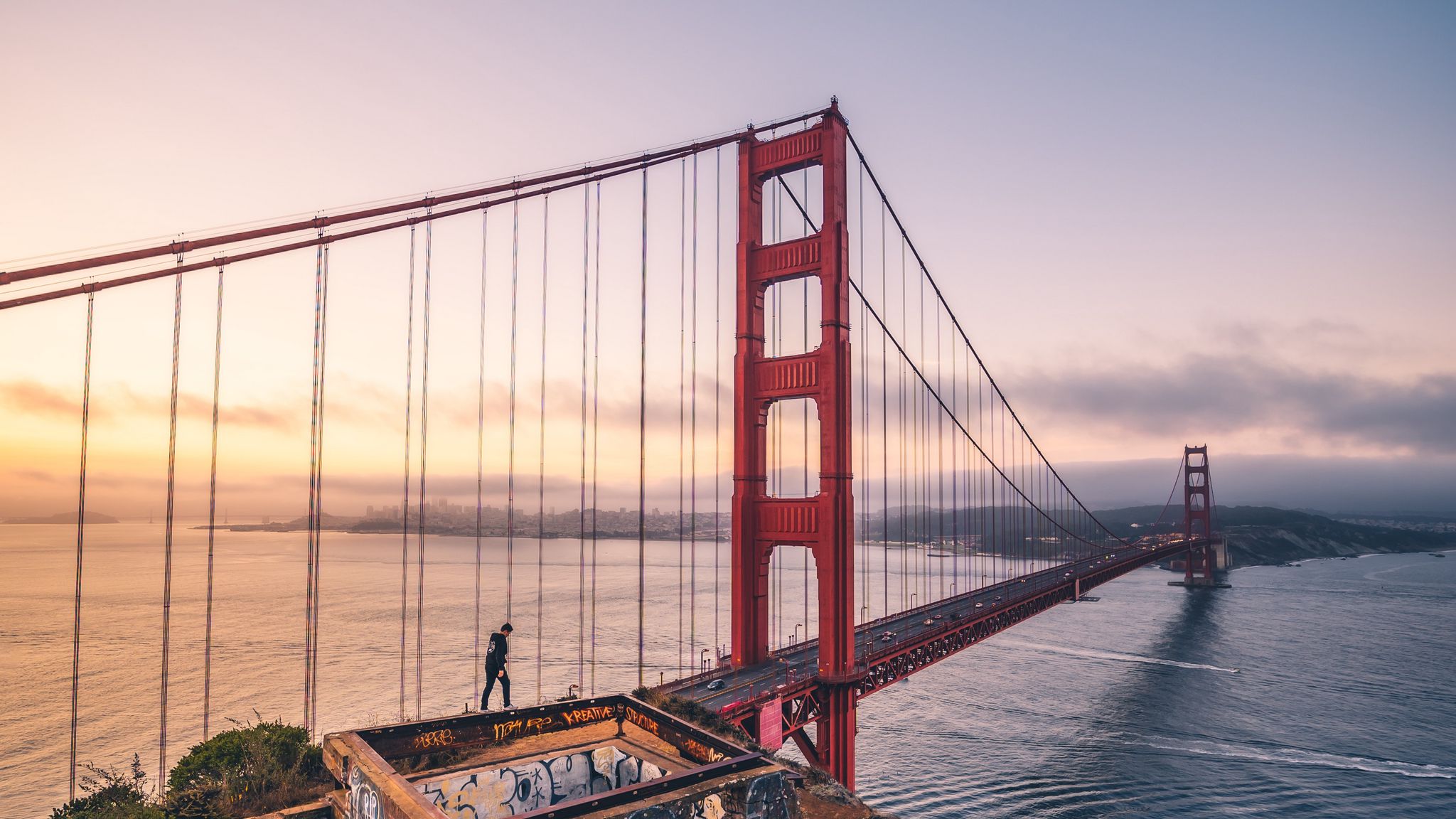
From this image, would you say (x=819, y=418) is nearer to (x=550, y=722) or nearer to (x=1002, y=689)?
(x=550, y=722)

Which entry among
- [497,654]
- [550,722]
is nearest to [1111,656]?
[497,654]

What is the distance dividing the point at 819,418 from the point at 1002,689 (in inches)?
1395

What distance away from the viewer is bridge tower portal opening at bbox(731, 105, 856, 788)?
23453 mm

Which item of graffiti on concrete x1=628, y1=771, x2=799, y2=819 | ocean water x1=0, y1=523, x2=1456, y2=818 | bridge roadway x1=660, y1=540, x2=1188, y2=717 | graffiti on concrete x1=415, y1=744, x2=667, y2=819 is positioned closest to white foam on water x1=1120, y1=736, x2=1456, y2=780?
ocean water x1=0, y1=523, x2=1456, y2=818

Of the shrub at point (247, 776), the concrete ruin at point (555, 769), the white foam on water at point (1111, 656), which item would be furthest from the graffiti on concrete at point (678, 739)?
the white foam on water at point (1111, 656)

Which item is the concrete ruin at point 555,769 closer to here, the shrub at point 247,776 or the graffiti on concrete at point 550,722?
the graffiti on concrete at point 550,722

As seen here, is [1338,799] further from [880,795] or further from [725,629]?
[725,629]

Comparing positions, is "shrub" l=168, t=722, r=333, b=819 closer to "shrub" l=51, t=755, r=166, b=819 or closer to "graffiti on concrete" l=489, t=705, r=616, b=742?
"shrub" l=51, t=755, r=166, b=819

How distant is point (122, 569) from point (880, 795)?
6942 inches

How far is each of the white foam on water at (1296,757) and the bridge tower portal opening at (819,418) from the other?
79.4 ft

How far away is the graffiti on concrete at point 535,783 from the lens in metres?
9.18

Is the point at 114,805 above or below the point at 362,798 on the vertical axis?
below

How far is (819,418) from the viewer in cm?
2400

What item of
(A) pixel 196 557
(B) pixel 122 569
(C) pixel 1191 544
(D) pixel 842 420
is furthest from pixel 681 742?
(A) pixel 196 557
